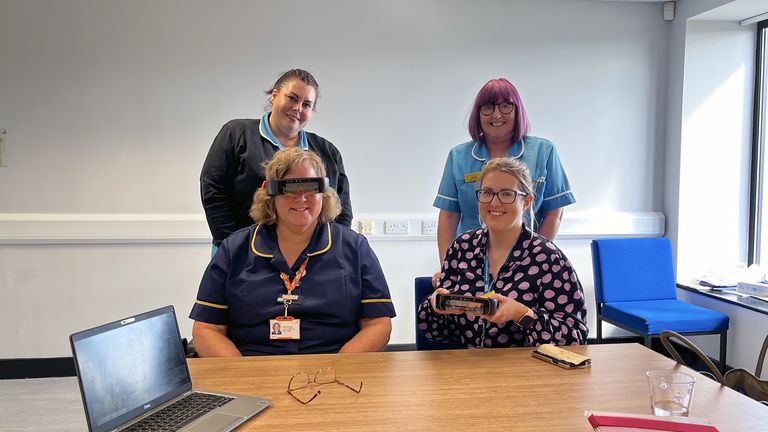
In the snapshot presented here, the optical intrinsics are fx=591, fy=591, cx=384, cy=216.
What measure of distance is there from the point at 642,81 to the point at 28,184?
4.55 meters

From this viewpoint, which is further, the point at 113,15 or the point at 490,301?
the point at 113,15

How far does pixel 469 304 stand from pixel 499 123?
122 cm

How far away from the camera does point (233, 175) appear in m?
2.86

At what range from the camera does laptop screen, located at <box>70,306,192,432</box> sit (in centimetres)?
131

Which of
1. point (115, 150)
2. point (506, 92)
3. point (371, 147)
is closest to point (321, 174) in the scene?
point (506, 92)

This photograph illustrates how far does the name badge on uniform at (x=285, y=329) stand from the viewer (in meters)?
2.00

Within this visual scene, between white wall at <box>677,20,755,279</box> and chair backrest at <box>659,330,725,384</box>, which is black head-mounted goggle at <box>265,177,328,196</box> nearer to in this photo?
chair backrest at <box>659,330,725,384</box>

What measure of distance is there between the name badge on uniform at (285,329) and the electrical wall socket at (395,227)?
7.81ft

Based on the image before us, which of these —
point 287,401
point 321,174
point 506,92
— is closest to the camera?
point 287,401

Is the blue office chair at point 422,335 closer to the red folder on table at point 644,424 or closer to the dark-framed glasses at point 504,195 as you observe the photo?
the dark-framed glasses at point 504,195

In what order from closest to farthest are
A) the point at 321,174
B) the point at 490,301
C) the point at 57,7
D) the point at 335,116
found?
the point at 490,301, the point at 321,174, the point at 57,7, the point at 335,116

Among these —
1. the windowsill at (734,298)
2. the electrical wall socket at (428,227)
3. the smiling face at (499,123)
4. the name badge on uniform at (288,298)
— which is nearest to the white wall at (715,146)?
the windowsill at (734,298)

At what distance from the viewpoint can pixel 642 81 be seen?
457cm

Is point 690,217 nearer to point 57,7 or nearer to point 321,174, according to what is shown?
point 321,174
